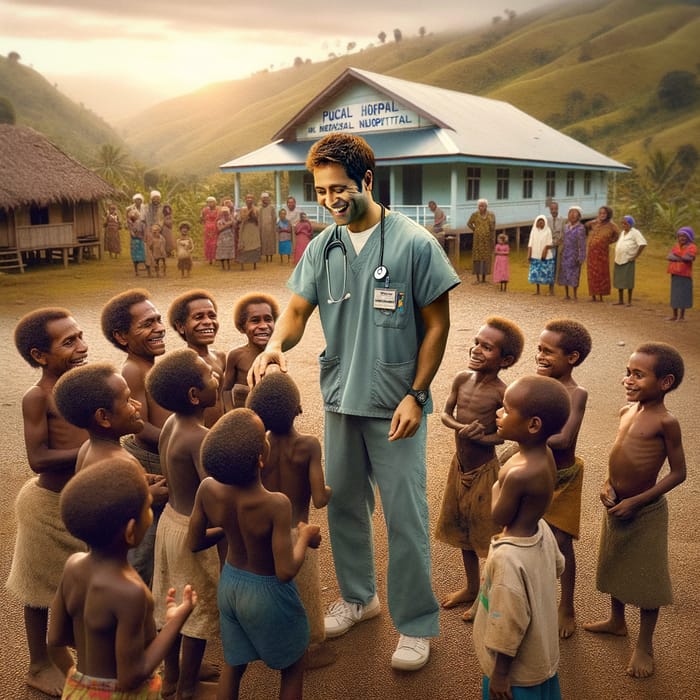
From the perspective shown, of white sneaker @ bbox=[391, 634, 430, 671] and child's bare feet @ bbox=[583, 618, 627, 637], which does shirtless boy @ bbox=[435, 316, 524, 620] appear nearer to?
white sneaker @ bbox=[391, 634, 430, 671]

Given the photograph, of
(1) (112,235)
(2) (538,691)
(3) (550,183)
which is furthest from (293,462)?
(3) (550,183)

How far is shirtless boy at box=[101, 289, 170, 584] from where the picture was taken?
2.89 m

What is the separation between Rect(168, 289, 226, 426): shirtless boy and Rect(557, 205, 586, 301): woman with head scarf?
9742 mm

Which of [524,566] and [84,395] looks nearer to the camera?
[524,566]

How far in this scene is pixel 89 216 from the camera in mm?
19969

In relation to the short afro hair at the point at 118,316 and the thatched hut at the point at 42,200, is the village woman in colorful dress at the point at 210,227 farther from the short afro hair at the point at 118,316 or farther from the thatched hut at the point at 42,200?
the short afro hair at the point at 118,316

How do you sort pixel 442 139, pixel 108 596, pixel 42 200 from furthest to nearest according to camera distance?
pixel 442 139
pixel 42 200
pixel 108 596

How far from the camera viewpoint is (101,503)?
1842 millimetres

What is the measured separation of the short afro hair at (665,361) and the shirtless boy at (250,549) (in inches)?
59.2

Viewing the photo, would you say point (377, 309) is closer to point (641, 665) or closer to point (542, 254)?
point (641, 665)

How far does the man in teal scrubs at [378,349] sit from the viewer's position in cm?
277

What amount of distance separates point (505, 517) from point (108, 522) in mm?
1177

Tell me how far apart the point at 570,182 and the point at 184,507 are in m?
25.1

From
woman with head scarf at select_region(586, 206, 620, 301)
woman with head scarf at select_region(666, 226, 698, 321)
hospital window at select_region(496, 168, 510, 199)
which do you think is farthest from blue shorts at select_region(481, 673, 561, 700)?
hospital window at select_region(496, 168, 510, 199)
